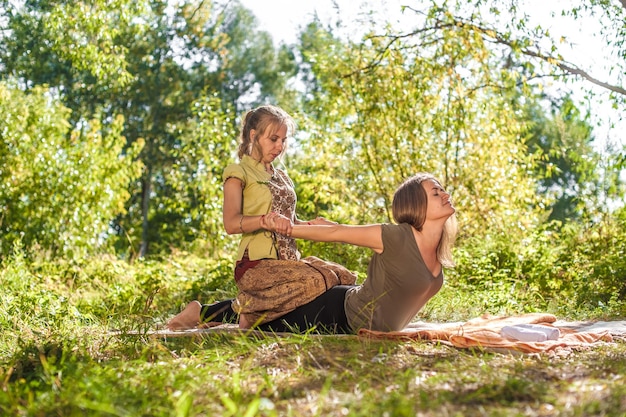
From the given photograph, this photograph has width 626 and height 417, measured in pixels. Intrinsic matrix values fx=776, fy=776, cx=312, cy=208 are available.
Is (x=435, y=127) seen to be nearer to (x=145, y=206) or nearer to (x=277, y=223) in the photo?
(x=277, y=223)

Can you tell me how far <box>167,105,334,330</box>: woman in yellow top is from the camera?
4.37m

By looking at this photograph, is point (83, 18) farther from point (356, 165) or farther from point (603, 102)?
point (603, 102)

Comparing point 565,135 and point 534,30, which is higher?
point 534,30

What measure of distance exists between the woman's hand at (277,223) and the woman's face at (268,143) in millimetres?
481

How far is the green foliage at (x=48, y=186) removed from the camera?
9469 millimetres

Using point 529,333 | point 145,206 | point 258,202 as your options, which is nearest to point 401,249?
point 529,333

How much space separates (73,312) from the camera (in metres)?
5.31

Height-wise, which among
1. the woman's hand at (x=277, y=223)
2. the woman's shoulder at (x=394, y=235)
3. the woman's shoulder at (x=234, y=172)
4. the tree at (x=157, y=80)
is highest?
the tree at (x=157, y=80)

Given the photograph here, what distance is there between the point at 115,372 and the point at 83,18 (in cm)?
734

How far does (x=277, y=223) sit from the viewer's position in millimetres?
4102

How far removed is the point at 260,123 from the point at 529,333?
187cm

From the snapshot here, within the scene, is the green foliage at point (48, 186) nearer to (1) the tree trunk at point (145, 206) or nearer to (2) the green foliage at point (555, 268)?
(2) the green foliage at point (555, 268)

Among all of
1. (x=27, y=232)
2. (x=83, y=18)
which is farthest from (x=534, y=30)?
(x=27, y=232)

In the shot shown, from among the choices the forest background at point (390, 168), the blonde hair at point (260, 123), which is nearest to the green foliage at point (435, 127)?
the forest background at point (390, 168)
